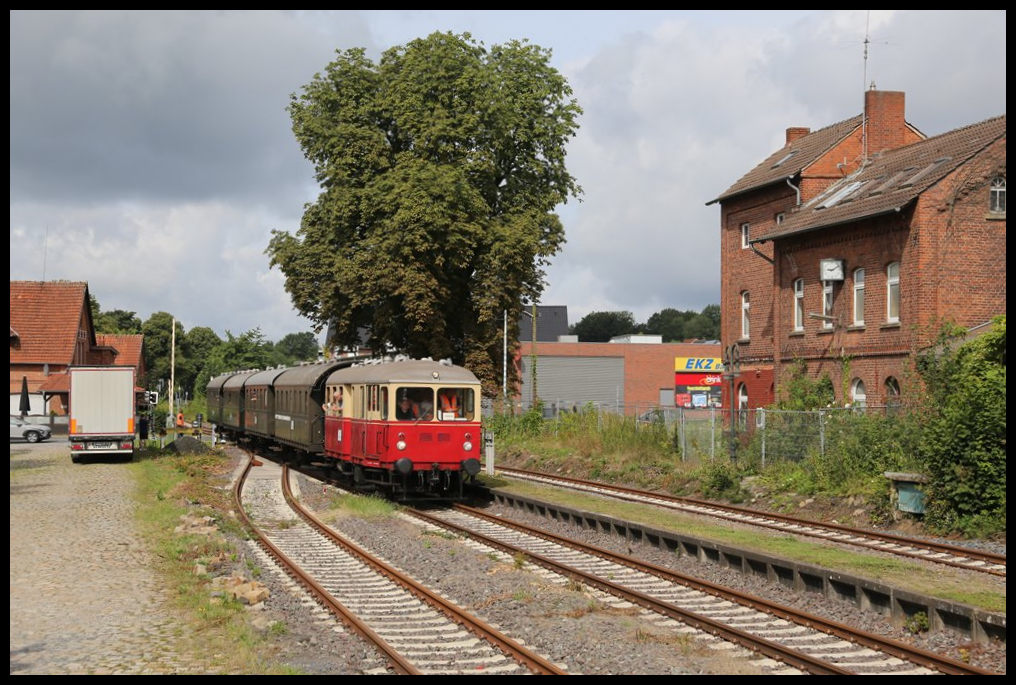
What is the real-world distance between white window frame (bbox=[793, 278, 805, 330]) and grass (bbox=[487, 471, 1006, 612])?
15.2m

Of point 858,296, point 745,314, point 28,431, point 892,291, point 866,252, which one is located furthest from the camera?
point 28,431

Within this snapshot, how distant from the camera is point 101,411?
35.1 m

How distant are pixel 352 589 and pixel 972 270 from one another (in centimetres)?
2172

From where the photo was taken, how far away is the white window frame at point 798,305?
35.0m

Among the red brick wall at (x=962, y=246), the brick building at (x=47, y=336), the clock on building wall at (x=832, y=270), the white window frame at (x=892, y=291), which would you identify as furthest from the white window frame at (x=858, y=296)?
the brick building at (x=47, y=336)

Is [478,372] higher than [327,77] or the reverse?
the reverse

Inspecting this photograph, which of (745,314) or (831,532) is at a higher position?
(745,314)

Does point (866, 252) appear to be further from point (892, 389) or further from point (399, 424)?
point (399, 424)

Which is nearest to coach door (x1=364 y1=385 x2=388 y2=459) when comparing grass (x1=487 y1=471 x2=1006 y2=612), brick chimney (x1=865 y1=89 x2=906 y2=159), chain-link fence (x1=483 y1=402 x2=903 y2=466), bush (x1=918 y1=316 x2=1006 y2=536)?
grass (x1=487 y1=471 x2=1006 y2=612)

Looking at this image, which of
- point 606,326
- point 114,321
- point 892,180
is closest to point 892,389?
point 892,180

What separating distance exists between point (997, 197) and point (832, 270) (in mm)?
4776

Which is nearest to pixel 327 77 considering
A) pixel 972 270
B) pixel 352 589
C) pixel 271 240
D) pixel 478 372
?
pixel 271 240
